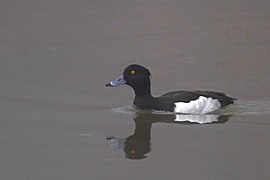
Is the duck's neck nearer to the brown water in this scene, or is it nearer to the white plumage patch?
the brown water

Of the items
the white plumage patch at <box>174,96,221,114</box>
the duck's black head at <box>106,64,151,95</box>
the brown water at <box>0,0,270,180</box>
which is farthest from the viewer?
the duck's black head at <box>106,64,151,95</box>

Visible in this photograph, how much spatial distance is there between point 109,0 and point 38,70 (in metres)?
5.91

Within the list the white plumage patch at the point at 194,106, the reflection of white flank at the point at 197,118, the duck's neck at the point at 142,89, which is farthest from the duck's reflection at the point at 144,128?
the duck's neck at the point at 142,89

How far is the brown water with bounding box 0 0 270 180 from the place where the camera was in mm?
9664

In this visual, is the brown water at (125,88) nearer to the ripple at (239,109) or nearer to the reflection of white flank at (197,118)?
the ripple at (239,109)

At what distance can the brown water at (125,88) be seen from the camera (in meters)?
9.66

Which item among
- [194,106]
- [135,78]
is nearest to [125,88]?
[135,78]

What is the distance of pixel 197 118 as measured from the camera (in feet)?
39.6

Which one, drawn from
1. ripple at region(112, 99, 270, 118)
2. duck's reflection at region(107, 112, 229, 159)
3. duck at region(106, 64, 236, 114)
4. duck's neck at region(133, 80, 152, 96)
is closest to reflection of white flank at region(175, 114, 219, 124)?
duck's reflection at region(107, 112, 229, 159)

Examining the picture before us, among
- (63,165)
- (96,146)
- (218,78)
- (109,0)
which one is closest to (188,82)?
(218,78)

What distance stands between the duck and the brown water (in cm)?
17

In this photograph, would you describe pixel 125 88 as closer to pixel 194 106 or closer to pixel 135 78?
pixel 135 78

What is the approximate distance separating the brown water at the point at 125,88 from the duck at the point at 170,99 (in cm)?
17

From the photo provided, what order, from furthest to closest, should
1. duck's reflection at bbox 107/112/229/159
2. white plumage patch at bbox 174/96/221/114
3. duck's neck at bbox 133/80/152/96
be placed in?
duck's neck at bbox 133/80/152/96, white plumage patch at bbox 174/96/221/114, duck's reflection at bbox 107/112/229/159
